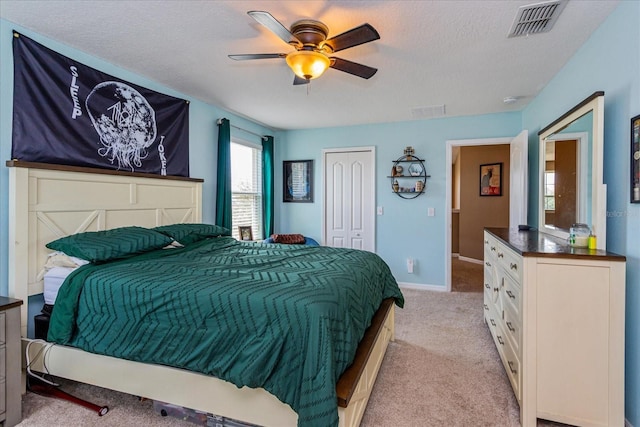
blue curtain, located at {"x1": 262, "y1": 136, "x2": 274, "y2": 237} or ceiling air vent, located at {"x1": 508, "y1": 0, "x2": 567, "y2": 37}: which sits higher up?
ceiling air vent, located at {"x1": 508, "y1": 0, "x2": 567, "y2": 37}

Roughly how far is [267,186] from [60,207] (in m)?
2.86

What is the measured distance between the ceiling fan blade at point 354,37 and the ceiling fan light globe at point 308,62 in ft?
0.33

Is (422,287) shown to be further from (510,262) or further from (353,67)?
(353,67)

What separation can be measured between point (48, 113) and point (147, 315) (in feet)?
5.63

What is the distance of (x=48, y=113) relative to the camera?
7.63ft

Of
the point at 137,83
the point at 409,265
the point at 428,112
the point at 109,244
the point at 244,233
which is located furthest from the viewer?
the point at 409,265

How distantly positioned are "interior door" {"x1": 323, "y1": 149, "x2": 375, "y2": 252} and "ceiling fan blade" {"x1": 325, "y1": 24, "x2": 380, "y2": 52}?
2.94 metres

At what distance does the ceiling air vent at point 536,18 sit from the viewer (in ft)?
6.35

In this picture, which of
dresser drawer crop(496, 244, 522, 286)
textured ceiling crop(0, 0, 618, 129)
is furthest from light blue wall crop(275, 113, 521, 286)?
dresser drawer crop(496, 244, 522, 286)

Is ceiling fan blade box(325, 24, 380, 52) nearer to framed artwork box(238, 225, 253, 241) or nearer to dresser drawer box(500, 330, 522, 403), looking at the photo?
dresser drawer box(500, 330, 522, 403)

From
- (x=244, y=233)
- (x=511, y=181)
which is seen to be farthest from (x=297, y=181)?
(x=511, y=181)

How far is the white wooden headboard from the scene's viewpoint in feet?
6.87

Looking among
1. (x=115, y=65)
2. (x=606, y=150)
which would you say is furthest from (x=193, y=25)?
(x=606, y=150)

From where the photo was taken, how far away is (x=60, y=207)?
91.7 inches
